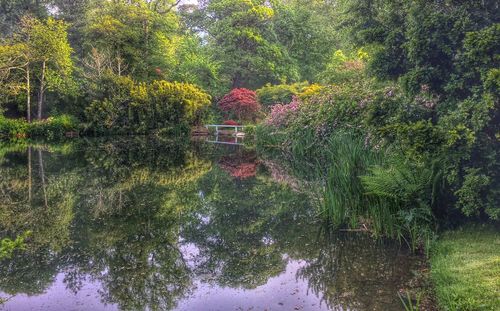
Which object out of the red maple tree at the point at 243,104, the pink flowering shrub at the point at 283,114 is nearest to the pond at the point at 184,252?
the pink flowering shrub at the point at 283,114

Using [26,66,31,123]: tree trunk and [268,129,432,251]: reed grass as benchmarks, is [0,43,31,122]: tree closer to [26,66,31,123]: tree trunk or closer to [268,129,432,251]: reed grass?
[26,66,31,123]: tree trunk

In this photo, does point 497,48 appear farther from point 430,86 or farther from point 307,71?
point 307,71

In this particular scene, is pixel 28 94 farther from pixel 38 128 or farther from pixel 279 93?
pixel 279 93

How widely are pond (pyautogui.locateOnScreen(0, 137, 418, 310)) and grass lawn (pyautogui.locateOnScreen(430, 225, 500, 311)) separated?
0.33 meters

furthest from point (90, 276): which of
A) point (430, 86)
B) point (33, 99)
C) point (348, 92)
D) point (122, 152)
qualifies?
point (33, 99)

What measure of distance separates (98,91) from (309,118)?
14844mm

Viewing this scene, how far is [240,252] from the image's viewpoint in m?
5.09

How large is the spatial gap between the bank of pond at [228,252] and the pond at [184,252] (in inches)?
0.6

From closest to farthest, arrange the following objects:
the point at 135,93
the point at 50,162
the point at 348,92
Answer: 1. the point at 348,92
2. the point at 50,162
3. the point at 135,93

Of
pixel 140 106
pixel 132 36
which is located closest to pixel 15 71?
pixel 132 36

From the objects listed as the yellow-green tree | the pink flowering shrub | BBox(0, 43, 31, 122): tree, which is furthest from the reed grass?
the yellow-green tree

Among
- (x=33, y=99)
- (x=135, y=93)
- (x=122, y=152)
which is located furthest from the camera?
(x=33, y=99)

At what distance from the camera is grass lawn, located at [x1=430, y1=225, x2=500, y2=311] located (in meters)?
3.20

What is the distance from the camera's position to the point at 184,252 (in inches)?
199
